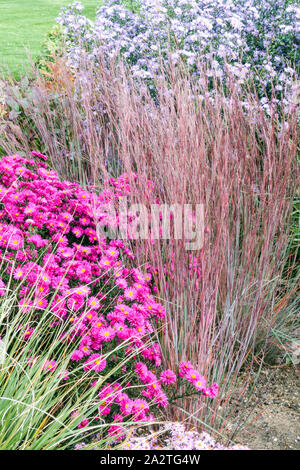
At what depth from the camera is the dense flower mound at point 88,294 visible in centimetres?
204

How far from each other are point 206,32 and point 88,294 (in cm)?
267

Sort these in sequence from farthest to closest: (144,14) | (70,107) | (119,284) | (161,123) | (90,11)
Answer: (90,11) → (144,14) → (70,107) → (161,123) → (119,284)

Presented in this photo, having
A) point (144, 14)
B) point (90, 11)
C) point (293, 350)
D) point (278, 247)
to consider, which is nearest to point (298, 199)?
point (278, 247)

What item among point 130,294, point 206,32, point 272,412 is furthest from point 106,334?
point 206,32

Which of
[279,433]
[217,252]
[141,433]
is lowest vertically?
[279,433]

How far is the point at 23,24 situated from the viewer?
17.8 metres

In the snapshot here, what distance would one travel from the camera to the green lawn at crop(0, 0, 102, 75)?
12.9 metres

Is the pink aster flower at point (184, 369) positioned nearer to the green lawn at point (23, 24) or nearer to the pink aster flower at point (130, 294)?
the pink aster flower at point (130, 294)

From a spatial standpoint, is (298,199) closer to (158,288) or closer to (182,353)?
(158,288)

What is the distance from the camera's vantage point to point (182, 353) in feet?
7.86

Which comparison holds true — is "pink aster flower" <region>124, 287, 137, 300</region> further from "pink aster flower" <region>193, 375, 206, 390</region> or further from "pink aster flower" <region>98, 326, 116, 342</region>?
"pink aster flower" <region>193, 375, 206, 390</region>

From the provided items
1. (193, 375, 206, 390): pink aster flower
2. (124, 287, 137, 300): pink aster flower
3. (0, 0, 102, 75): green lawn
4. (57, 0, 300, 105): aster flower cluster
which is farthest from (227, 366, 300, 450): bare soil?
(0, 0, 102, 75): green lawn

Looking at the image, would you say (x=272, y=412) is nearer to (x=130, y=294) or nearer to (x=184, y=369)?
(x=184, y=369)

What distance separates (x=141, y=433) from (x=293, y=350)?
3.64 ft
